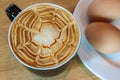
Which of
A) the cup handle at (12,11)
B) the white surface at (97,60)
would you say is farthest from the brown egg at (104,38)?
the cup handle at (12,11)

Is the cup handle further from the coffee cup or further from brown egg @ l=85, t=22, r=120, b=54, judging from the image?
brown egg @ l=85, t=22, r=120, b=54

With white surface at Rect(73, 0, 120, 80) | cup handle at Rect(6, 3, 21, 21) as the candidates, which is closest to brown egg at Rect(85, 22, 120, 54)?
white surface at Rect(73, 0, 120, 80)

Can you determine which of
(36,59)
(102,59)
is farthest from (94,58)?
(36,59)

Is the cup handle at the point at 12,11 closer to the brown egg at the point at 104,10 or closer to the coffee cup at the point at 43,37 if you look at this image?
the coffee cup at the point at 43,37

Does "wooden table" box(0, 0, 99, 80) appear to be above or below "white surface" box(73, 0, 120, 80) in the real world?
below

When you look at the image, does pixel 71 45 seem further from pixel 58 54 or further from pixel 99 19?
pixel 99 19

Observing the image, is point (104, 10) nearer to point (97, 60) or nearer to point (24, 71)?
point (97, 60)

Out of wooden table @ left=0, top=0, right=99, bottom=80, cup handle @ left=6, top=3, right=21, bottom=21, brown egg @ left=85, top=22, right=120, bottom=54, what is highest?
cup handle @ left=6, top=3, right=21, bottom=21
